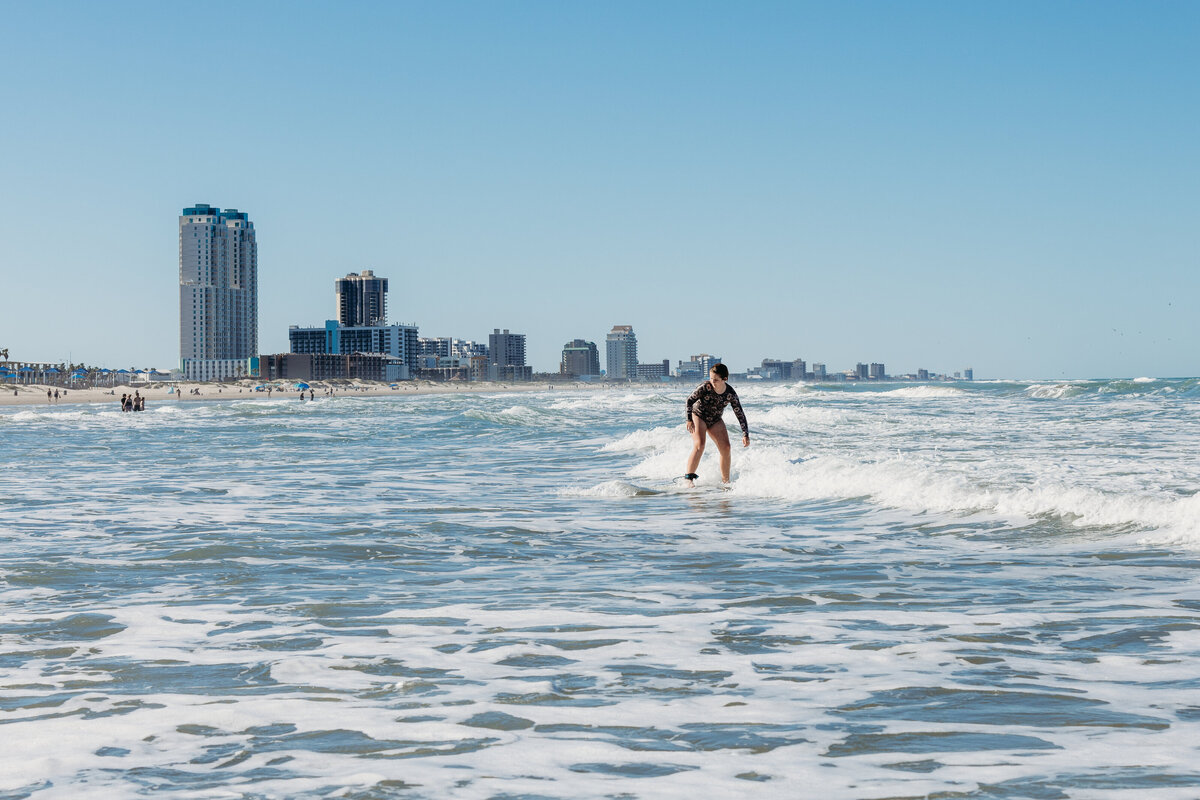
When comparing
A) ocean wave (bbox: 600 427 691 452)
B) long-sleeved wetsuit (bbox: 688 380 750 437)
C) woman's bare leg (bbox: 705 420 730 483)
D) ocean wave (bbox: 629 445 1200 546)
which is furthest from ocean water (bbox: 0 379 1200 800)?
ocean wave (bbox: 600 427 691 452)

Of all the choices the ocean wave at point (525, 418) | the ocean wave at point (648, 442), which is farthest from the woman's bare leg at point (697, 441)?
the ocean wave at point (525, 418)

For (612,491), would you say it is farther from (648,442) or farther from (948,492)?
(648,442)

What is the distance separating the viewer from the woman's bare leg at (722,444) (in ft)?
50.6

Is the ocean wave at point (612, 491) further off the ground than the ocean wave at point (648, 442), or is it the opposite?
the ocean wave at point (648, 442)

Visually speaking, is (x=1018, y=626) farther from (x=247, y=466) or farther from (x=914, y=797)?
(x=247, y=466)

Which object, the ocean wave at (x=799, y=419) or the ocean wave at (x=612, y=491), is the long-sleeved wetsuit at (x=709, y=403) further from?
the ocean wave at (x=799, y=419)

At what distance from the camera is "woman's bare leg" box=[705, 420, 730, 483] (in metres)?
15.4

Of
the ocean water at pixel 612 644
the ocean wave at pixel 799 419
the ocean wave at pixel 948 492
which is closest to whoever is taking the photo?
the ocean water at pixel 612 644

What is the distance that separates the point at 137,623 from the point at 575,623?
2863 millimetres

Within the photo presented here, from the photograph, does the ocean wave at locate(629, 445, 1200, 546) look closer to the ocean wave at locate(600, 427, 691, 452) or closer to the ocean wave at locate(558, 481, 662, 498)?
the ocean wave at locate(558, 481, 662, 498)

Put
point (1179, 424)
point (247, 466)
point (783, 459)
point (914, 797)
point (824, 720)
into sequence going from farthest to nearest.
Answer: point (1179, 424)
point (247, 466)
point (783, 459)
point (824, 720)
point (914, 797)

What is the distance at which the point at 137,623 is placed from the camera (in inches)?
254

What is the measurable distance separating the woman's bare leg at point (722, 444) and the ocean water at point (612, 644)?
1.55 meters

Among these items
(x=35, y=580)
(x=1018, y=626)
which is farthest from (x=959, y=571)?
(x=35, y=580)
